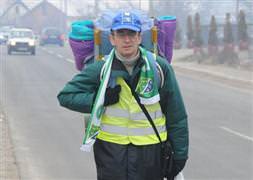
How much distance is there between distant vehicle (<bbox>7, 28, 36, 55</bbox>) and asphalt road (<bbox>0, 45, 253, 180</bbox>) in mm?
22644

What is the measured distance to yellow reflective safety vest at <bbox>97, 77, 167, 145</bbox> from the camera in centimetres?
430

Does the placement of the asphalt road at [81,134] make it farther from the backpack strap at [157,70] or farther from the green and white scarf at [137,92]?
the backpack strap at [157,70]

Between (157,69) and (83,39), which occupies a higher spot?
(83,39)

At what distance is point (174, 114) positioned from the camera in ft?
14.4

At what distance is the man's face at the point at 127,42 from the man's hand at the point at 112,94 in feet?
0.65

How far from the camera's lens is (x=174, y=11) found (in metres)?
48.2

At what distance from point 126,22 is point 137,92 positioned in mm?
412

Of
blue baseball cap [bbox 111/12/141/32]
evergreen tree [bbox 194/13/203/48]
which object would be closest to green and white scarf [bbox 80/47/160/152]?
blue baseball cap [bbox 111/12/141/32]

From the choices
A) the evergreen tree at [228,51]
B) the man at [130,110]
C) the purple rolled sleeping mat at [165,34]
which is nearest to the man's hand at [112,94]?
the man at [130,110]

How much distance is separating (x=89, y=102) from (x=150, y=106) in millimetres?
360

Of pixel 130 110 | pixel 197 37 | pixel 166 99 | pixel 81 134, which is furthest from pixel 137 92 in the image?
pixel 197 37

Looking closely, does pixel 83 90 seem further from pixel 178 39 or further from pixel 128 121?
pixel 178 39

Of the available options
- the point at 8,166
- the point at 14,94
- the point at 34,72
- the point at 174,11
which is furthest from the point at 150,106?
the point at 174,11

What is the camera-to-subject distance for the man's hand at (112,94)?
4246 millimetres
